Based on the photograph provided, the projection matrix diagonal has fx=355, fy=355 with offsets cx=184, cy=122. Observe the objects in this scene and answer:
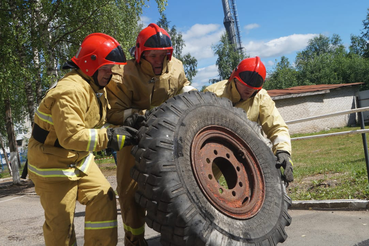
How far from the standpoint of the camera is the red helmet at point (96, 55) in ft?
Answer: 10.7

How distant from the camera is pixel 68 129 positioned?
2.91 meters

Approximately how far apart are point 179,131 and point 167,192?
0.60m

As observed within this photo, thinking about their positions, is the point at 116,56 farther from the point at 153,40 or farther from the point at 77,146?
the point at 77,146

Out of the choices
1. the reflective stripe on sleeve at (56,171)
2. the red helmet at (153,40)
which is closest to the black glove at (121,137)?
the reflective stripe on sleeve at (56,171)

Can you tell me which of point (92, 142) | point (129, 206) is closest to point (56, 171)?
point (92, 142)

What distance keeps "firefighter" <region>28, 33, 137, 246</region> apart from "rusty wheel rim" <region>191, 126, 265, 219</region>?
2.20ft

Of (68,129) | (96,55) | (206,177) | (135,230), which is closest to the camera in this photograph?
(68,129)

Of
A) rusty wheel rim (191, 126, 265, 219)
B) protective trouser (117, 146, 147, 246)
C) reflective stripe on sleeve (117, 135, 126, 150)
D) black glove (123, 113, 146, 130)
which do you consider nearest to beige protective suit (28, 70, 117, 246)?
reflective stripe on sleeve (117, 135, 126, 150)

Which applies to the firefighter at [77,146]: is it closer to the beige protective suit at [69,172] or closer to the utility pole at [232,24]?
the beige protective suit at [69,172]

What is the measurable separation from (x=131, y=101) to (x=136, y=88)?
170 mm

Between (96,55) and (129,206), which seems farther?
(129,206)

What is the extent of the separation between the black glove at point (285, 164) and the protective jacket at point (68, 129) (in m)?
1.98

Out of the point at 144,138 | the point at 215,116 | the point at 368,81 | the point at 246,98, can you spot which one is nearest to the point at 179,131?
the point at 144,138

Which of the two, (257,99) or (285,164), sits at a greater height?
(257,99)
